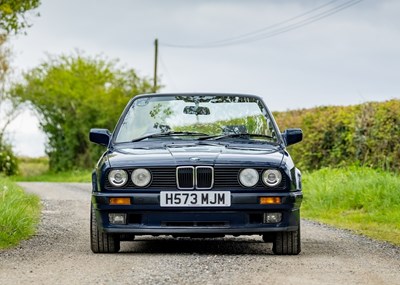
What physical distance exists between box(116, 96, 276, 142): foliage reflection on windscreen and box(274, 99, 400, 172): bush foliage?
870cm

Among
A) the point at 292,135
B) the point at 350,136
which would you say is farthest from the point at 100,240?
the point at 350,136

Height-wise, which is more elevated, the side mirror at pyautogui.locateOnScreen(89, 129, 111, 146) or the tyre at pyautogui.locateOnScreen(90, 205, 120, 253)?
the side mirror at pyautogui.locateOnScreen(89, 129, 111, 146)

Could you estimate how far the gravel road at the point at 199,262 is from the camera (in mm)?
7215

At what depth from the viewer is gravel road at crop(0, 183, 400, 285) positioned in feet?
23.7

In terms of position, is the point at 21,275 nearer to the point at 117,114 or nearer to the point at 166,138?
the point at 166,138

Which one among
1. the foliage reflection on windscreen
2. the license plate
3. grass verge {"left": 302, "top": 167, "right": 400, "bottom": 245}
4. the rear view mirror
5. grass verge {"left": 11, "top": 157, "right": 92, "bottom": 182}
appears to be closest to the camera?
the license plate

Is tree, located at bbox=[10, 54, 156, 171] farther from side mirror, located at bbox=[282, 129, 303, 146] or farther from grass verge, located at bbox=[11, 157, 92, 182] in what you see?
side mirror, located at bbox=[282, 129, 303, 146]

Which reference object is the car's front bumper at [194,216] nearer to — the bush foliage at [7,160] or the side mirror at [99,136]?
the side mirror at [99,136]

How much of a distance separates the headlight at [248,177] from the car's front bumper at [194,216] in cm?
12

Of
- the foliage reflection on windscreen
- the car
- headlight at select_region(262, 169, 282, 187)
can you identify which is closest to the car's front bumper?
the car

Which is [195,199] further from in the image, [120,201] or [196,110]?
[196,110]

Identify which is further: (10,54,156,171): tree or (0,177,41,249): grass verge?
(10,54,156,171): tree

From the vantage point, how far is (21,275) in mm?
7484

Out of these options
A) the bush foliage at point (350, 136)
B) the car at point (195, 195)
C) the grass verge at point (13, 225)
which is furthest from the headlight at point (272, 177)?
the bush foliage at point (350, 136)
